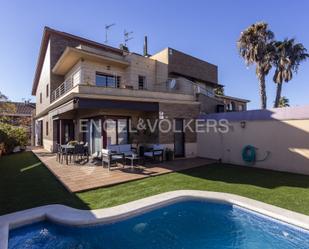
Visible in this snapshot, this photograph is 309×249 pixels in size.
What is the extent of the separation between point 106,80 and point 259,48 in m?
17.3

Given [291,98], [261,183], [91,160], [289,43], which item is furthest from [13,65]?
[291,98]

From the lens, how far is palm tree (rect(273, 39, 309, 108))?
26.1m

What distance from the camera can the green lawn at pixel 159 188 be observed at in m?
8.09

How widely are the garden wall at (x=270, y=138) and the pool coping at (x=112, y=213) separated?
6752mm

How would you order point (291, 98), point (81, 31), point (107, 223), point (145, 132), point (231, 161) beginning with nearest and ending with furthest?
point (107, 223) → point (231, 161) → point (145, 132) → point (81, 31) → point (291, 98)

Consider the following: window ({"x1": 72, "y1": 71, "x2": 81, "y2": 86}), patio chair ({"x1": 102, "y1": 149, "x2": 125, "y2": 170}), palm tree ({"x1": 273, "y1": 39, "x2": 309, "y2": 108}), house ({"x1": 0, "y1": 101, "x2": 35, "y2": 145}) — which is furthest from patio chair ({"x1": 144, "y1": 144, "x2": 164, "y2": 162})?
house ({"x1": 0, "y1": 101, "x2": 35, "y2": 145})

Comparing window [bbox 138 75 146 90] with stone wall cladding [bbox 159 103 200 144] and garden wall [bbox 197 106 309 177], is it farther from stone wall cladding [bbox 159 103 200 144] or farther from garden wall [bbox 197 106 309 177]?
garden wall [bbox 197 106 309 177]

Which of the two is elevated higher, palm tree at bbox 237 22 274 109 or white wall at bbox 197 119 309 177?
palm tree at bbox 237 22 274 109

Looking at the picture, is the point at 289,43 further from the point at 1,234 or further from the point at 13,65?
the point at 13,65

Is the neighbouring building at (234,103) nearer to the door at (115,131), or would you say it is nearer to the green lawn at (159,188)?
the door at (115,131)

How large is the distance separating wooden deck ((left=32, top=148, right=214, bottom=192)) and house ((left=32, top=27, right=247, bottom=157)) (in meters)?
2.25

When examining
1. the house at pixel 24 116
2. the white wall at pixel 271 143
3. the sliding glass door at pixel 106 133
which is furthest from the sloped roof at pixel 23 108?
the white wall at pixel 271 143

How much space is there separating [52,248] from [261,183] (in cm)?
920

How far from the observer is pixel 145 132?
17.5 meters
